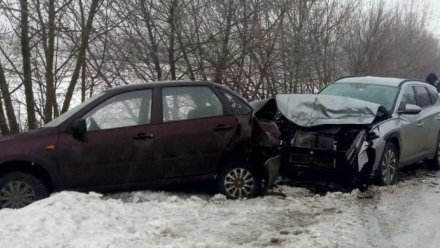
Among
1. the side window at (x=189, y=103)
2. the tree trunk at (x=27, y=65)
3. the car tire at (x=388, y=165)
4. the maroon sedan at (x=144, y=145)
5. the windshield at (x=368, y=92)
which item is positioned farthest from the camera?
the tree trunk at (x=27, y=65)

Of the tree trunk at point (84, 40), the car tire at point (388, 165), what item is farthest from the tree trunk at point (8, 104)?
the car tire at point (388, 165)

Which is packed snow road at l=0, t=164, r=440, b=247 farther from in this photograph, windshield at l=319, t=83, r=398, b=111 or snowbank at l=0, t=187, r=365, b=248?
windshield at l=319, t=83, r=398, b=111

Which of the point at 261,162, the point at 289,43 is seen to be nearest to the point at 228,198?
the point at 261,162

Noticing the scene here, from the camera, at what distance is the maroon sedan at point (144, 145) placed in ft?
21.2

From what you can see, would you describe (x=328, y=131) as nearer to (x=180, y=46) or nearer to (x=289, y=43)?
(x=180, y=46)

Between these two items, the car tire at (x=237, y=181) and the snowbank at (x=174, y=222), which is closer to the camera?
the snowbank at (x=174, y=222)

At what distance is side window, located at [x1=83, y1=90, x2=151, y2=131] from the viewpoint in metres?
6.75

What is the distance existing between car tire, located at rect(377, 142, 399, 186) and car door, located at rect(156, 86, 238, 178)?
2248 millimetres

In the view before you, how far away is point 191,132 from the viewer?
7.04m

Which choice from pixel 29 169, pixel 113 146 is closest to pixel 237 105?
pixel 113 146

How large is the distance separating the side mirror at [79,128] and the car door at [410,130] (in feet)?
15.4

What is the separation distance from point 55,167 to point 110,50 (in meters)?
6.33

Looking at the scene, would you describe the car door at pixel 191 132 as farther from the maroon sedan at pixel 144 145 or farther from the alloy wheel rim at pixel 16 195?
the alloy wheel rim at pixel 16 195

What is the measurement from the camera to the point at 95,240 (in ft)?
16.6
